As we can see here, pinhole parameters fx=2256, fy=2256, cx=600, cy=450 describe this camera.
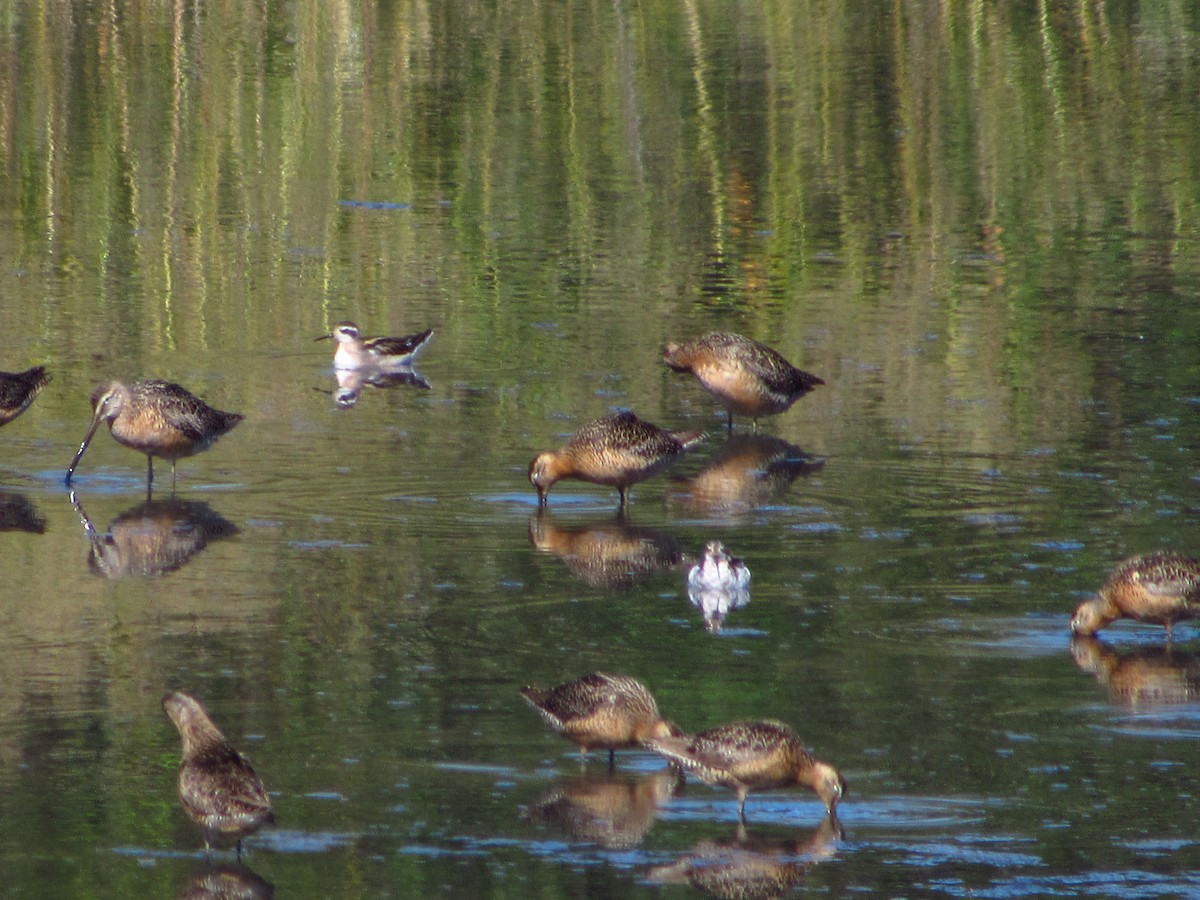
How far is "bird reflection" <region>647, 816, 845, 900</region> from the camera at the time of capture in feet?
23.0

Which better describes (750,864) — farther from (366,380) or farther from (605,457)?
(366,380)

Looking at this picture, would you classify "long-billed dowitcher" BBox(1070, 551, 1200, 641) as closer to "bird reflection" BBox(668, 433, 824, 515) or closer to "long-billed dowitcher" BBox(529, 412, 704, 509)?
"bird reflection" BBox(668, 433, 824, 515)

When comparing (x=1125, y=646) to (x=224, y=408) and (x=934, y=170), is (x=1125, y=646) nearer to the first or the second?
(x=224, y=408)

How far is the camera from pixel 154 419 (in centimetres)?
1218

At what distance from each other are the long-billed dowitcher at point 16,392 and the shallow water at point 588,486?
0.95 ft

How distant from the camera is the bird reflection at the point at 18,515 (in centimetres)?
1130

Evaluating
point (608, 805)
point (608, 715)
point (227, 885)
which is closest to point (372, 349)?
point (608, 715)

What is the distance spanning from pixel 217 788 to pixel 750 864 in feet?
5.59

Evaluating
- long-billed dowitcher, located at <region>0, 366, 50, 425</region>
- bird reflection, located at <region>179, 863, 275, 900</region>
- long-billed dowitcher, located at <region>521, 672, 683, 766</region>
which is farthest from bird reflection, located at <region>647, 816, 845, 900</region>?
long-billed dowitcher, located at <region>0, 366, 50, 425</region>

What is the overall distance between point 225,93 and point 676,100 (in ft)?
18.6

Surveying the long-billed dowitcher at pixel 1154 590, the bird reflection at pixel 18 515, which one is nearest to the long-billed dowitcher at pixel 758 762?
the long-billed dowitcher at pixel 1154 590

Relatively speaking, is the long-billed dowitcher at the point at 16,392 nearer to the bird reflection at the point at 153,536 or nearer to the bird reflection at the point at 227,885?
the bird reflection at the point at 153,536

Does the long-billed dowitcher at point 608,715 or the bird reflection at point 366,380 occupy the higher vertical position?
the bird reflection at point 366,380

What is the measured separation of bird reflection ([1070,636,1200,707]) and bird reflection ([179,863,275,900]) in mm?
3613
